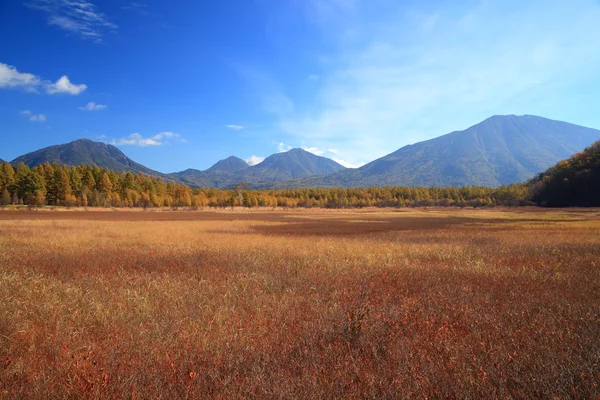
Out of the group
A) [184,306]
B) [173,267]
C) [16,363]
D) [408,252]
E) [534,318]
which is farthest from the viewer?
[408,252]

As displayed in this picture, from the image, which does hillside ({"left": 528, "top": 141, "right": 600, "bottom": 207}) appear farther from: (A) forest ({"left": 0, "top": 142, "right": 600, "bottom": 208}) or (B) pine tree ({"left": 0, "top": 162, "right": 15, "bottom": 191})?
(B) pine tree ({"left": 0, "top": 162, "right": 15, "bottom": 191})

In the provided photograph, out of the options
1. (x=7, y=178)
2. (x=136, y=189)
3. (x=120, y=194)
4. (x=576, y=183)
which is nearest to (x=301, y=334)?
(x=576, y=183)

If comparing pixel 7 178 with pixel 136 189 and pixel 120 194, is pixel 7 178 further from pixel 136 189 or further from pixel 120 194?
pixel 136 189


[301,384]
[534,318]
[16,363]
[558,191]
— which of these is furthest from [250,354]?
[558,191]

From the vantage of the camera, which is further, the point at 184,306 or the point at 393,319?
the point at 184,306

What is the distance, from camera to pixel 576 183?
308 feet

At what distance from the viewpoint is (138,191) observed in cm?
13312

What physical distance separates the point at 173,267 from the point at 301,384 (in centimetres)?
948

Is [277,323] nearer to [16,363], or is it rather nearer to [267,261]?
[16,363]

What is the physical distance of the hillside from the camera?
9088 centimetres

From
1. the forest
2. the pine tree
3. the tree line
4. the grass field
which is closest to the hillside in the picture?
the forest

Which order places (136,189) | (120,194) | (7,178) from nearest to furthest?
(7,178) < (120,194) < (136,189)

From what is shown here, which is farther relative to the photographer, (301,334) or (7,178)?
(7,178)

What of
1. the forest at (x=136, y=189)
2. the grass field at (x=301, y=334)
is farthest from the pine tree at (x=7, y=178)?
the grass field at (x=301, y=334)
